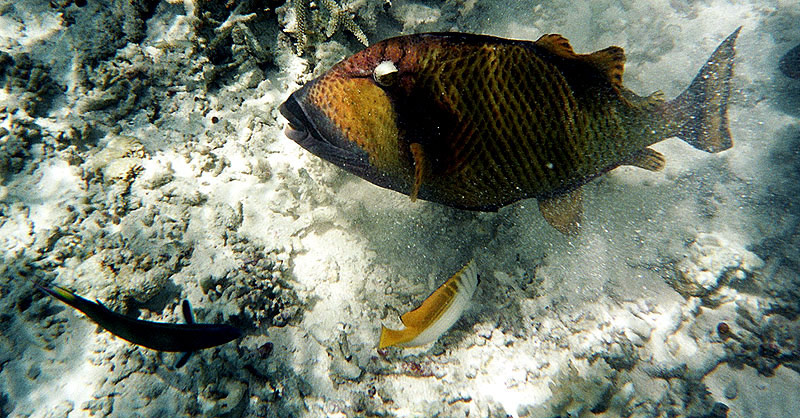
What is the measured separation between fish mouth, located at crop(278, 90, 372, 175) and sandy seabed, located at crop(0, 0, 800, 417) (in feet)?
2.63

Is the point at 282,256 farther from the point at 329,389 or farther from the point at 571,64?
the point at 571,64

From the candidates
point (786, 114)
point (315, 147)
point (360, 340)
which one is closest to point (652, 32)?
point (786, 114)

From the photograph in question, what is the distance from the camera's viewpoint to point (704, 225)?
304 cm

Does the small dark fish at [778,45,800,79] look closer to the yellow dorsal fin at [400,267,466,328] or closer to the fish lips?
the yellow dorsal fin at [400,267,466,328]

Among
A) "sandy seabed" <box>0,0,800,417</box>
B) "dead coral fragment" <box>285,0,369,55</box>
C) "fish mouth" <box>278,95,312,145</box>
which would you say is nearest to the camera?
"fish mouth" <box>278,95,312,145</box>

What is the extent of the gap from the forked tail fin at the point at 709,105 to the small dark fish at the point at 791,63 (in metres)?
3.01

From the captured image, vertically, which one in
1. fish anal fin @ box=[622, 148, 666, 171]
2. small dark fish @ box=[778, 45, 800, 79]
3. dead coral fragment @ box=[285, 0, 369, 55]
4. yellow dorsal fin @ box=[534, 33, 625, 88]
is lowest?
fish anal fin @ box=[622, 148, 666, 171]

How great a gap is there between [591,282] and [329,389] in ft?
7.38

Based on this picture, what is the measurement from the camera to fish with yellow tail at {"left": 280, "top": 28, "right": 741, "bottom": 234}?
150 centimetres

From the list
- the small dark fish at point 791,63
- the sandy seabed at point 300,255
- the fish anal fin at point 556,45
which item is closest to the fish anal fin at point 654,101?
the fish anal fin at point 556,45

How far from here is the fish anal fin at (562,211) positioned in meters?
1.92

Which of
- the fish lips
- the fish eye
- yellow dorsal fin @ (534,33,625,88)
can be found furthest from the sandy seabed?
yellow dorsal fin @ (534,33,625,88)

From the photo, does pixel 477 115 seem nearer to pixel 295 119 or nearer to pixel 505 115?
A: pixel 505 115

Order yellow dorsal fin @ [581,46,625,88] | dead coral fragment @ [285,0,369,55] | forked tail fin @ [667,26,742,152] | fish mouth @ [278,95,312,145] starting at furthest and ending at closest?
dead coral fragment @ [285,0,369,55] < forked tail fin @ [667,26,742,152] < fish mouth @ [278,95,312,145] < yellow dorsal fin @ [581,46,625,88]
